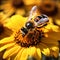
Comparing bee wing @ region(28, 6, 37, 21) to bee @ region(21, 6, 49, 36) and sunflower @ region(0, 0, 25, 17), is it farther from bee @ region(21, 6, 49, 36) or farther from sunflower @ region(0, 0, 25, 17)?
sunflower @ region(0, 0, 25, 17)

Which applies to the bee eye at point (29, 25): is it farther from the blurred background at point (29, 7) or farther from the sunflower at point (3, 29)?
the blurred background at point (29, 7)

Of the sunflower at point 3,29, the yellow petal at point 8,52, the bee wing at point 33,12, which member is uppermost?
the bee wing at point 33,12

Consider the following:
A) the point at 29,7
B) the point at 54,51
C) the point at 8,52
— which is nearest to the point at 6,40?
the point at 8,52

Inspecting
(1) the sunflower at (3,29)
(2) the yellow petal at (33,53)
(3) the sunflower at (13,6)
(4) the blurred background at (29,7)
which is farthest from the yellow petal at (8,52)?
(3) the sunflower at (13,6)

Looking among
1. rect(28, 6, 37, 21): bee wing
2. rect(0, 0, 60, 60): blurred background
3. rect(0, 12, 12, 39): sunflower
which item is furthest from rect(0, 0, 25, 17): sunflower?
rect(28, 6, 37, 21): bee wing

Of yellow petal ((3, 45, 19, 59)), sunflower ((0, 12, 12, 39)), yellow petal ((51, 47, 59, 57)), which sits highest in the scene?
sunflower ((0, 12, 12, 39))

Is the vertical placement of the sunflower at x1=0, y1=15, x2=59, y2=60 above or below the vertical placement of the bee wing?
below

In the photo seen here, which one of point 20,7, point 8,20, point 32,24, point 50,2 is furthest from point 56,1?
point 32,24
